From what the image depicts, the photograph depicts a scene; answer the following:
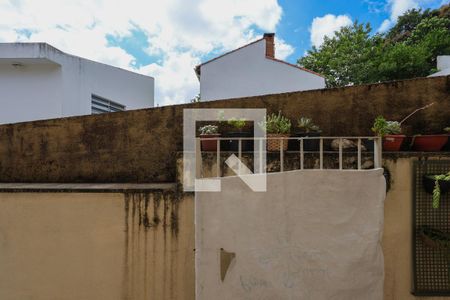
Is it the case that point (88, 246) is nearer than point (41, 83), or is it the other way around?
point (88, 246)

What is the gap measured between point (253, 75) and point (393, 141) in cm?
525

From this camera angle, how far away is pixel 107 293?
9.43 feet

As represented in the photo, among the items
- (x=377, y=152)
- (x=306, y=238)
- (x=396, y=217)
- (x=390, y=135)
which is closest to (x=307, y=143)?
(x=377, y=152)

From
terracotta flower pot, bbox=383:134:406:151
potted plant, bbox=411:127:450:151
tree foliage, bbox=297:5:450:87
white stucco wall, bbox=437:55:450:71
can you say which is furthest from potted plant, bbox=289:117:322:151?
tree foliage, bbox=297:5:450:87

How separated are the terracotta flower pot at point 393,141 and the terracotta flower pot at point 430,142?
23 centimetres

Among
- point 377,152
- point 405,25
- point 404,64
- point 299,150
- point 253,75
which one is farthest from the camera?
point 405,25

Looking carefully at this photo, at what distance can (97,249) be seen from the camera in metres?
2.88

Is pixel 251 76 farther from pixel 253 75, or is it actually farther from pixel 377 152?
pixel 377 152

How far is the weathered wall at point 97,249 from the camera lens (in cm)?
286

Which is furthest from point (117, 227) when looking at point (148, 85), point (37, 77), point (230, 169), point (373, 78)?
point (373, 78)

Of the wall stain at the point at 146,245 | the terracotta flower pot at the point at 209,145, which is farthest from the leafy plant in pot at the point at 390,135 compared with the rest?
the wall stain at the point at 146,245

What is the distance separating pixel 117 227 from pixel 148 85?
582 centimetres

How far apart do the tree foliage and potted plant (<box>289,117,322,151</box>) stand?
12.3 metres

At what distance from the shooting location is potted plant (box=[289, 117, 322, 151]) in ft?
9.28
